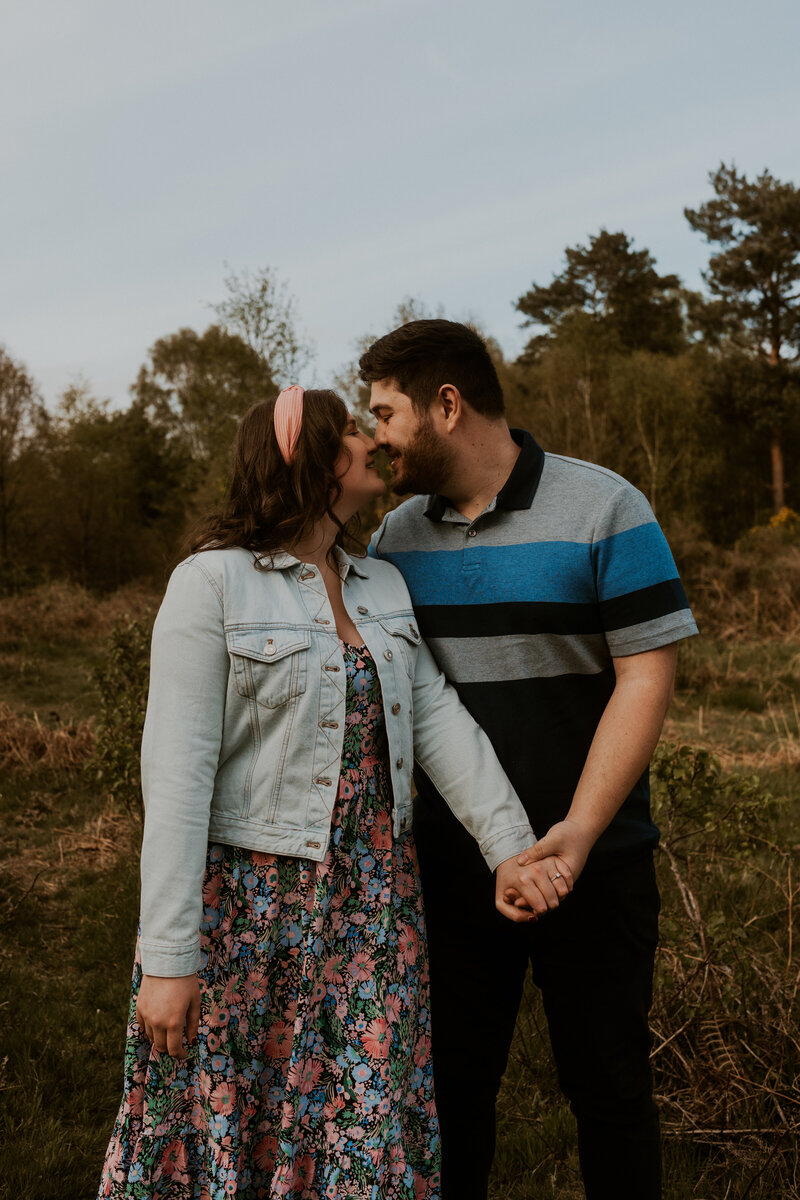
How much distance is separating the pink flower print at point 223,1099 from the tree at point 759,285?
27.2 m

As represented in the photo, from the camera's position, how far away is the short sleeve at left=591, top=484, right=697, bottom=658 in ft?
7.01

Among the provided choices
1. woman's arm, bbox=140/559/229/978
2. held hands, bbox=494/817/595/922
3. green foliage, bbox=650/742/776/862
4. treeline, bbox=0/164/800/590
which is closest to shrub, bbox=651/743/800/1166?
green foliage, bbox=650/742/776/862

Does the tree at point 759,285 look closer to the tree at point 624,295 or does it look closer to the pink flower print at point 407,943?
the tree at point 624,295

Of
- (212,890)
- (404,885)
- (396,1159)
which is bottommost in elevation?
(396,1159)

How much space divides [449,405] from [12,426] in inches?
731

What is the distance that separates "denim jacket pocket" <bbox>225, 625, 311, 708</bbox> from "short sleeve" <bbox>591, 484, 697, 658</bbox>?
0.69m

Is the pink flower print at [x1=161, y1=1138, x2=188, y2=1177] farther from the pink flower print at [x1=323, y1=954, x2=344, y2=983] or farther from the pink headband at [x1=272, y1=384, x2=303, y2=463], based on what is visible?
the pink headband at [x1=272, y1=384, x2=303, y2=463]

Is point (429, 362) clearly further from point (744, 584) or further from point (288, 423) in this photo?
point (744, 584)

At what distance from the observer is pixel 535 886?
201 cm

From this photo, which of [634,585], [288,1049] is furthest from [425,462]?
[288,1049]

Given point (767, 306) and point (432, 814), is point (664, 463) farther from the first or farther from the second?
point (432, 814)

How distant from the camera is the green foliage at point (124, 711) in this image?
5.21m

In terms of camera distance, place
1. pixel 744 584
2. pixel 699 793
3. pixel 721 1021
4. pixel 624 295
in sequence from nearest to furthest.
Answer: pixel 721 1021 → pixel 699 793 → pixel 744 584 → pixel 624 295

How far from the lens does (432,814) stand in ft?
7.93
